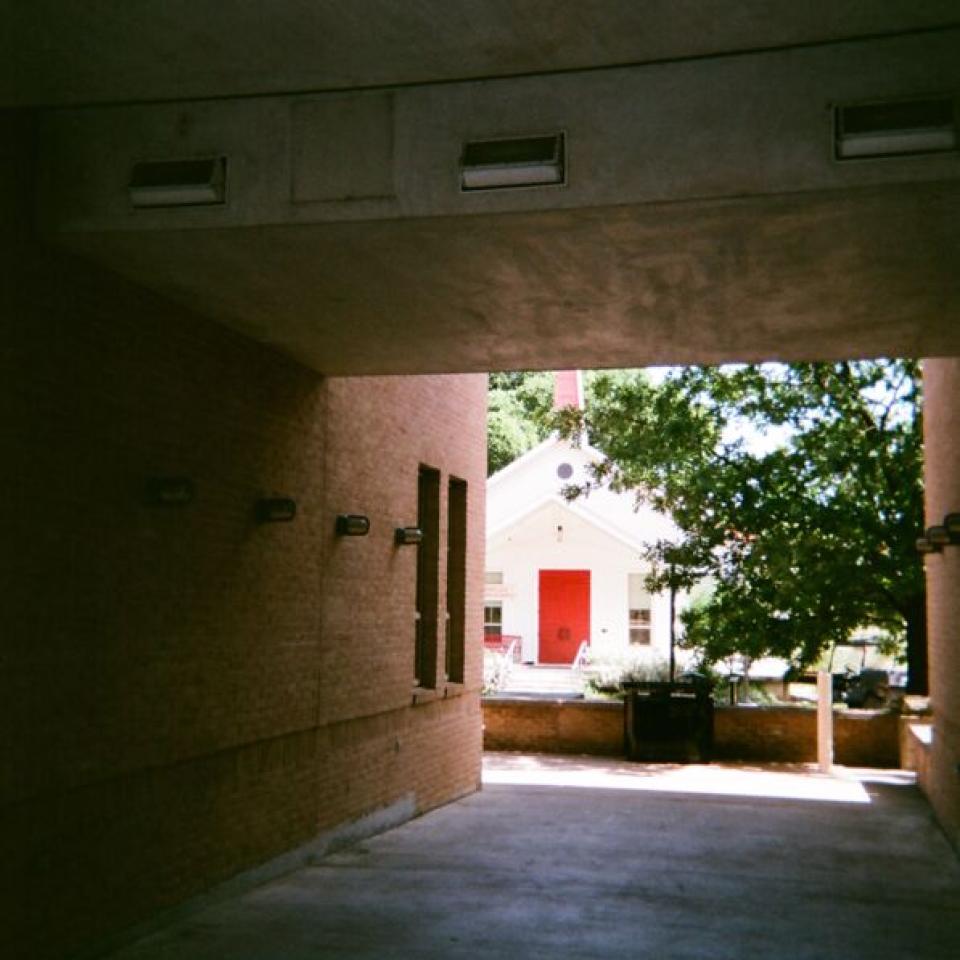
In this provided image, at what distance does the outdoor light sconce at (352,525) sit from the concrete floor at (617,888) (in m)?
2.63

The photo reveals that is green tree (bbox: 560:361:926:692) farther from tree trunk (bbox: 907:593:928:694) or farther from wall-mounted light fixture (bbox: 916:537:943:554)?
wall-mounted light fixture (bbox: 916:537:943:554)

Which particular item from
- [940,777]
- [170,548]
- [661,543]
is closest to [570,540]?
[661,543]

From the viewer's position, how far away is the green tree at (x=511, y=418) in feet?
138

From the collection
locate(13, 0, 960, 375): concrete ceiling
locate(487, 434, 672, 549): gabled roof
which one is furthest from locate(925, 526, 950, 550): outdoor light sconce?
locate(487, 434, 672, 549): gabled roof

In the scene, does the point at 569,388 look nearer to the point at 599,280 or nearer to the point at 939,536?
→ the point at 939,536

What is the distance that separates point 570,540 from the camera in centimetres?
3148

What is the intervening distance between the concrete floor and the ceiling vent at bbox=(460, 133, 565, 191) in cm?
421

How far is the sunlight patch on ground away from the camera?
14.7 m

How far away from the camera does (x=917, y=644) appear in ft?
60.5

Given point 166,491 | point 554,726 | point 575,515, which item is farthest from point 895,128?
point 575,515

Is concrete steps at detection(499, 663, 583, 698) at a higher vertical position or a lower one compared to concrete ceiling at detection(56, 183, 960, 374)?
lower

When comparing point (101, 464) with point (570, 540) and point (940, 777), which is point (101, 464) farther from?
point (570, 540)

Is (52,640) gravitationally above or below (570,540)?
below

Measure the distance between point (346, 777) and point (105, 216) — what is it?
573 centimetres
